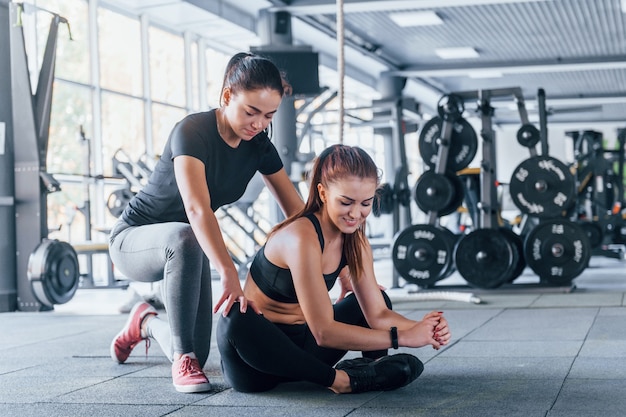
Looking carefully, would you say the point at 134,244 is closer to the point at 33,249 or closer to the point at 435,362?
the point at 435,362

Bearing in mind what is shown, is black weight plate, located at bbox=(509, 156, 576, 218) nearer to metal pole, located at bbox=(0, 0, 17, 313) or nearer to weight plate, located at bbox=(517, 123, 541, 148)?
weight plate, located at bbox=(517, 123, 541, 148)

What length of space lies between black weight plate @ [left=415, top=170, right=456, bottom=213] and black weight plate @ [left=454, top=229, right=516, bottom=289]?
348 mm

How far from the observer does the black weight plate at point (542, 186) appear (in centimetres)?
A: 574

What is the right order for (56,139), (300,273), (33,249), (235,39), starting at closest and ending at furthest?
1. (300,273)
2. (33,249)
3. (56,139)
4. (235,39)

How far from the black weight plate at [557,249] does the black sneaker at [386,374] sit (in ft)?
11.7

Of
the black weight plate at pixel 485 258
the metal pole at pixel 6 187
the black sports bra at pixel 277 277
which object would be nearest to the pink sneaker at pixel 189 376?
the black sports bra at pixel 277 277

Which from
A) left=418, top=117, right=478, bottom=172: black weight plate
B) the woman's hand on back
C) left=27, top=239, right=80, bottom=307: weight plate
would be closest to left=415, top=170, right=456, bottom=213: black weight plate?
left=418, top=117, right=478, bottom=172: black weight plate

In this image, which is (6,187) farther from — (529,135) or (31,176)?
(529,135)

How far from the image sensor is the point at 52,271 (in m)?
5.38

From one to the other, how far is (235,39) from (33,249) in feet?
21.3

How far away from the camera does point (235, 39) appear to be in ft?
37.4

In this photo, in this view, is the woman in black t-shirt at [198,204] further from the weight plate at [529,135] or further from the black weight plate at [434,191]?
the weight plate at [529,135]

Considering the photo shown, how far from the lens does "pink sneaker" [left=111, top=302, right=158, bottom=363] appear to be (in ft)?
9.79

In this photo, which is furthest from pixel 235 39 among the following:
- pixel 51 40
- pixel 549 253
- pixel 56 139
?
pixel 549 253
